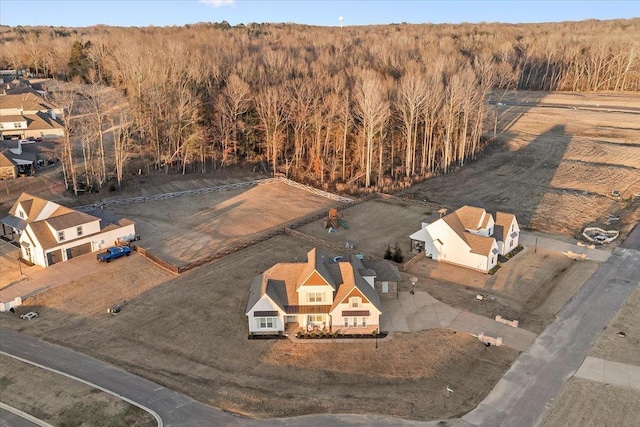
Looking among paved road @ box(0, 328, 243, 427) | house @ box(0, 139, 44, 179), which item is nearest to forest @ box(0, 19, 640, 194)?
house @ box(0, 139, 44, 179)

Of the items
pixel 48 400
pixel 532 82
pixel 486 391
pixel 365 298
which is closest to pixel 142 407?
pixel 48 400

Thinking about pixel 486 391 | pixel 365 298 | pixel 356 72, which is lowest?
pixel 486 391

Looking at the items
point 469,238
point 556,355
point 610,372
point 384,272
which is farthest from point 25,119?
point 610,372

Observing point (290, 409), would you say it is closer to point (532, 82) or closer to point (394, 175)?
point (394, 175)

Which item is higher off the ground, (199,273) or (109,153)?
(109,153)

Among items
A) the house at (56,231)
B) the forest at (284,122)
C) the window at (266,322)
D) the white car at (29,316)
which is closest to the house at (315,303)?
the window at (266,322)

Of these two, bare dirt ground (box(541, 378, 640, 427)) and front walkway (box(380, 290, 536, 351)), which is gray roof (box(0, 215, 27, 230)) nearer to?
front walkway (box(380, 290, 536, 351))

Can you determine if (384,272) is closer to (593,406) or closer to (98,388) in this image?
(593,406)

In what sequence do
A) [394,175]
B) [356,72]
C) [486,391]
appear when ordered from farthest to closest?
[356,72] < [394,175] < [486,391]
